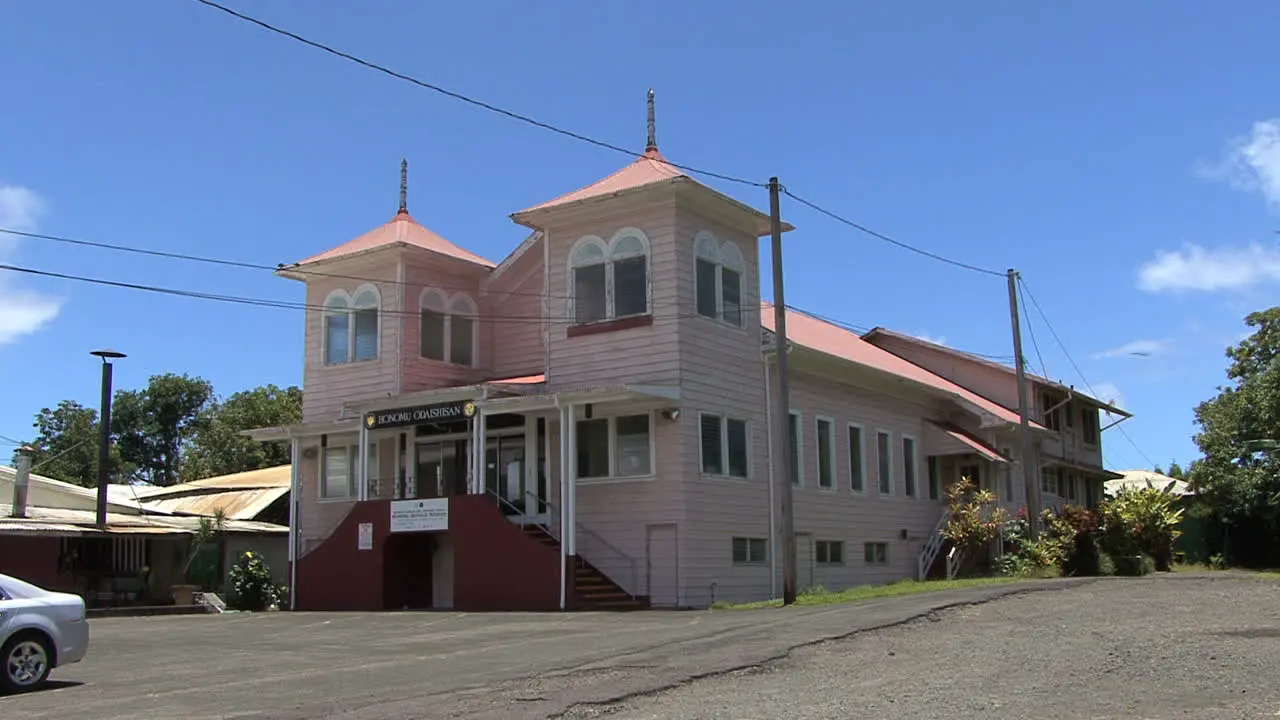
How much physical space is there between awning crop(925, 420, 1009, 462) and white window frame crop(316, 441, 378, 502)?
635 inches

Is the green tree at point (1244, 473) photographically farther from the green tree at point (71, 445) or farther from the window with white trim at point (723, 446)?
the green tree at point (71, 445)

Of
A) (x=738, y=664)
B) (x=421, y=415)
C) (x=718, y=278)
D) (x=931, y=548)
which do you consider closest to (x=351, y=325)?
(x=421, y=415)

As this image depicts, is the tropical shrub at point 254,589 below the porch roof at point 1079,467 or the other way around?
below

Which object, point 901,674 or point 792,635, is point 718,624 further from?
point 901,674

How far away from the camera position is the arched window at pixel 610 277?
26062 mm

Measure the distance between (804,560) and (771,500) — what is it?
2.33 metres

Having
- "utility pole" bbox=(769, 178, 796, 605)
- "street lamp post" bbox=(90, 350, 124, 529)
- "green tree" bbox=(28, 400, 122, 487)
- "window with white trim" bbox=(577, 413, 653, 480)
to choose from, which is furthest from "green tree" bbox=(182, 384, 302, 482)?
"utility pole" bbox=(769, 178, 796, 605)

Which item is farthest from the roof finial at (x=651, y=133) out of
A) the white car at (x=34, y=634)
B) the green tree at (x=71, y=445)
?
the green tree at (x=71, y=445)

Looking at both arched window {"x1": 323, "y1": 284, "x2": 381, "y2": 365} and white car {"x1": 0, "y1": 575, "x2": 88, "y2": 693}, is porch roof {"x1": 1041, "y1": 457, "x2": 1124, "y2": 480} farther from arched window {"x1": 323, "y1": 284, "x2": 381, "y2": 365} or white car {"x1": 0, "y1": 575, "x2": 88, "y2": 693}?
white car {"x1": 0, "y1": 575, "x2": 88, "y2": 693}

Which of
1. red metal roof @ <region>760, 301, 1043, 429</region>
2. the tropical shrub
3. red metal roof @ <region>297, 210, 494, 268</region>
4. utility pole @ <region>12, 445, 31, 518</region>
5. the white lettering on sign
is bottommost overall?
the tropical shrub

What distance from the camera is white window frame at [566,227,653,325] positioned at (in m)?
25.8

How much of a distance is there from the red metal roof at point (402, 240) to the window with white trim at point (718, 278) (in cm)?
664

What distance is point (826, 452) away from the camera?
30.3m

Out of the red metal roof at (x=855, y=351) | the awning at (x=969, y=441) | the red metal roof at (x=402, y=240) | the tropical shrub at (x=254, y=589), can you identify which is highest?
the red metal roof at (x=402, y=240)
